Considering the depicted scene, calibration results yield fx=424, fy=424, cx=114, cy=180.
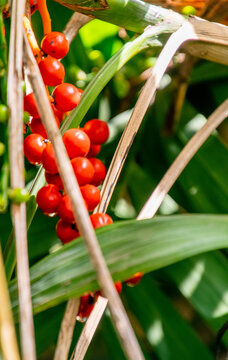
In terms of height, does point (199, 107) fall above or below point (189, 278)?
above

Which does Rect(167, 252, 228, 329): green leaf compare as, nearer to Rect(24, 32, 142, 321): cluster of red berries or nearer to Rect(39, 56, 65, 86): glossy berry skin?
Rect(24, 32, 142, 321): cluster of red berries

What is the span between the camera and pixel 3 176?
290 millimetres


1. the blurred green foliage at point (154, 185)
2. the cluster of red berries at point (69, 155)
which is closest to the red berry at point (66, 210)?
the cluster of red berries at point (69, 155)

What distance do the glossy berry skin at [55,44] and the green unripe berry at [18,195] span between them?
17cm

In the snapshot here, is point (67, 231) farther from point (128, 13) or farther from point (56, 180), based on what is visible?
point (128, 13)

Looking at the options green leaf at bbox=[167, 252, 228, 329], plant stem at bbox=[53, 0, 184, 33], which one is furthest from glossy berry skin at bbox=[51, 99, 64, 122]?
green leaf at bbox=[167, 252, 228, 329]

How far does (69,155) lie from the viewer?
37 centimetres

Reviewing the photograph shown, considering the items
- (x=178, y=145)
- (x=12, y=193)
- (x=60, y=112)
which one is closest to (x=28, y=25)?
Answer: (x=60, y=112)

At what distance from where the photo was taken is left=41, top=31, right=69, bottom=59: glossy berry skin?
0.39 metres

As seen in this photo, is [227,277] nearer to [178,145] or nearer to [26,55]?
[178,145]

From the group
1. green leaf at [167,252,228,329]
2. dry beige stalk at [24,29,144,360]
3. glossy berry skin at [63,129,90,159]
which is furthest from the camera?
green leaf at [167,252,228,329]

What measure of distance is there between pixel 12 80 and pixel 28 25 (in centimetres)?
12

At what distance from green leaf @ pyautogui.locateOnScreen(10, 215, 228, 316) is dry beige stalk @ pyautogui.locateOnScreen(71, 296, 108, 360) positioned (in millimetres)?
43

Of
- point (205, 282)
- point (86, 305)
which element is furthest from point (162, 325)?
point (86, 305)
